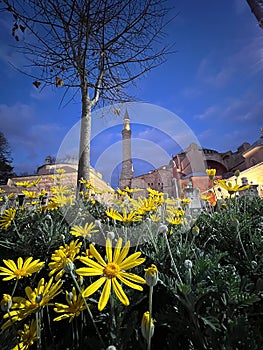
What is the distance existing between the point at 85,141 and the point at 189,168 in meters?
16.3

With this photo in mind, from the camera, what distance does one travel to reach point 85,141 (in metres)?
3.52

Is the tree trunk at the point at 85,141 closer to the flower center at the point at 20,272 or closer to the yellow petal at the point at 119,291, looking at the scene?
the flower center at the point at 20,272

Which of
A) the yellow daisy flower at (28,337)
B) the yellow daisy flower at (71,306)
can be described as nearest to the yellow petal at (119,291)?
the yellow daisy flower at (71,306)

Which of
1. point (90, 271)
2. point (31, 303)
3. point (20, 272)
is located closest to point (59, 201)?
point (20, 272)

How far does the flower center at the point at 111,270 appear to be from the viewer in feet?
1.60

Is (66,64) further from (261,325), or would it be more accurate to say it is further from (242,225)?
(261,325)

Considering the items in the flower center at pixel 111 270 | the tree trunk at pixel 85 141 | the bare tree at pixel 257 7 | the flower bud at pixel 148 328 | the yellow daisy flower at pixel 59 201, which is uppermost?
Answer: the bare tree at pixel 257 7

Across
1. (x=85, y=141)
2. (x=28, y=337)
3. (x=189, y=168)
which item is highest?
(x=189, y=168)

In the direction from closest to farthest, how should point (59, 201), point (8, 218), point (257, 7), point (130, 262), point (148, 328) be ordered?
point (148, 328), point (130, 262), point (8, 218), point (59, 201), point (257, 7)

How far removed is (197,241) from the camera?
1.09 metres

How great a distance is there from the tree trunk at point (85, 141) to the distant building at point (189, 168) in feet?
2.08

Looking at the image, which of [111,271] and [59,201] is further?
[59,201]

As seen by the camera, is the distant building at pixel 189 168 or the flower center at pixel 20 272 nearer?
the flower center at pixel 20 272

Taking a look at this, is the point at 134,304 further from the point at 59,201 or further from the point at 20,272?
the point at 59,201
